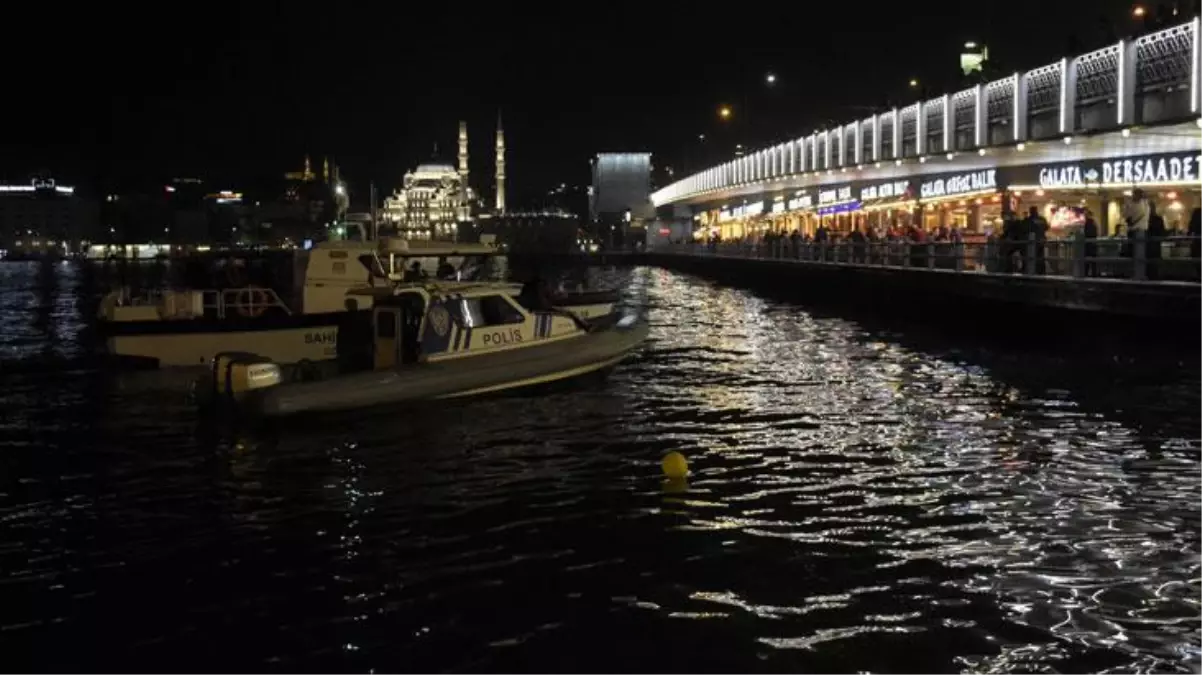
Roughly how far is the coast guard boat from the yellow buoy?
9.60 metres

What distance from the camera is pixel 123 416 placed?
19.6 metres

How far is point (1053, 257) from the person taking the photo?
28562 millimetres

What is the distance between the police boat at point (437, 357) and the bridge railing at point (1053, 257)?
10.2m

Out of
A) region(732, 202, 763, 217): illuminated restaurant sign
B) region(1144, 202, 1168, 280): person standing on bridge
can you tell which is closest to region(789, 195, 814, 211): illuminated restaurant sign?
region(732, 202, 763, 217): illuminated restaurant sign

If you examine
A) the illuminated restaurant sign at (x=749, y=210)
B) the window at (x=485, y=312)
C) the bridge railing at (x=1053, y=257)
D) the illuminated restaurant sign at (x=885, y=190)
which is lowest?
the window at (x=485, y=312)

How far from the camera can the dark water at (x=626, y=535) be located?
831cm

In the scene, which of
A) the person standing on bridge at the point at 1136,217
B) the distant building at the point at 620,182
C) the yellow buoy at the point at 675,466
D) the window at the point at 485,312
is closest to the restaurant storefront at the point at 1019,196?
the person standing on bridge at the point at 1136,217

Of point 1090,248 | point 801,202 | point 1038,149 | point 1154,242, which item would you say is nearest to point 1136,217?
point 1090,248

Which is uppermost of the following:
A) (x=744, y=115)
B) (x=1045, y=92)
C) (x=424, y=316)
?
(x=744, y=115)

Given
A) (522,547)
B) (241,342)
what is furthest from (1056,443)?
(241,342)

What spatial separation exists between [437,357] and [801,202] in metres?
58.3

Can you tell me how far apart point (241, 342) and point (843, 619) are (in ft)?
60.5

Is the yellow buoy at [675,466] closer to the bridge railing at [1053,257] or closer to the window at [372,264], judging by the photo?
the bridge railing at [1053,257]

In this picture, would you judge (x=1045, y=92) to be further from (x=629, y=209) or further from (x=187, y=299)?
(x=629, y=209)
